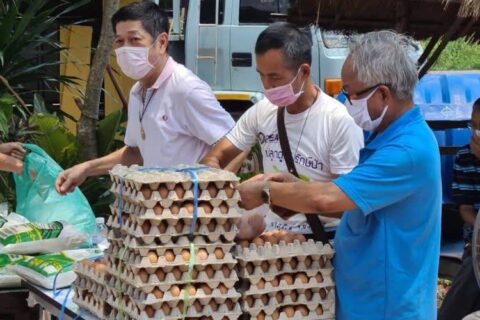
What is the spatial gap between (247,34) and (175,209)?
23.5 feet

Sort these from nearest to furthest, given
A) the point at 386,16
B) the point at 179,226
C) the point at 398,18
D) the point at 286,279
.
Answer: the point at 179,226
the point at 286,279
the point at 398,18
the point at 386,16

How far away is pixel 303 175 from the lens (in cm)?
368

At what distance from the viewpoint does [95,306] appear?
3.52 meters

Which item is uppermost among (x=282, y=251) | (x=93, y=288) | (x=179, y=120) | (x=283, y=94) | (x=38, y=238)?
(x=283, y=94)

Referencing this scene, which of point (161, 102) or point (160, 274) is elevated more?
point (161, 102)

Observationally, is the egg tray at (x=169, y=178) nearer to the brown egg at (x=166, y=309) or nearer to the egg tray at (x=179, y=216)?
the egg tray at (x=179, y=216)

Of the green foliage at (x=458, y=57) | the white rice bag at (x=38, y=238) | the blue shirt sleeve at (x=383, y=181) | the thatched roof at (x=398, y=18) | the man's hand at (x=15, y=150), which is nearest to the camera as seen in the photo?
the blue shirt sleeve at (x=383, y=181)

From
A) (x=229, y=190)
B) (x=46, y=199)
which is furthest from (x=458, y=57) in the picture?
(x=229, y=190)

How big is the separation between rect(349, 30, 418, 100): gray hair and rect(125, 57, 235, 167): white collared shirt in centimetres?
115

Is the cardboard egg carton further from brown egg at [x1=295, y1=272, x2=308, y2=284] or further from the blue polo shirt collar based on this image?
the blue polo shirt collar

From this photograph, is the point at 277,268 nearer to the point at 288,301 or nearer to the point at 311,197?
the point at 288,301

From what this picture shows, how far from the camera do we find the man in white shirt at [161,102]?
13.9 feet

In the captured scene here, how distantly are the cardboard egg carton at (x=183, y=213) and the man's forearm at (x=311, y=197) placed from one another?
153 mm

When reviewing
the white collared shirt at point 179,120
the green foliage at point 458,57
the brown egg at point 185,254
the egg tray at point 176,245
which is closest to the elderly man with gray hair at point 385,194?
the egg tray at point 176,245
